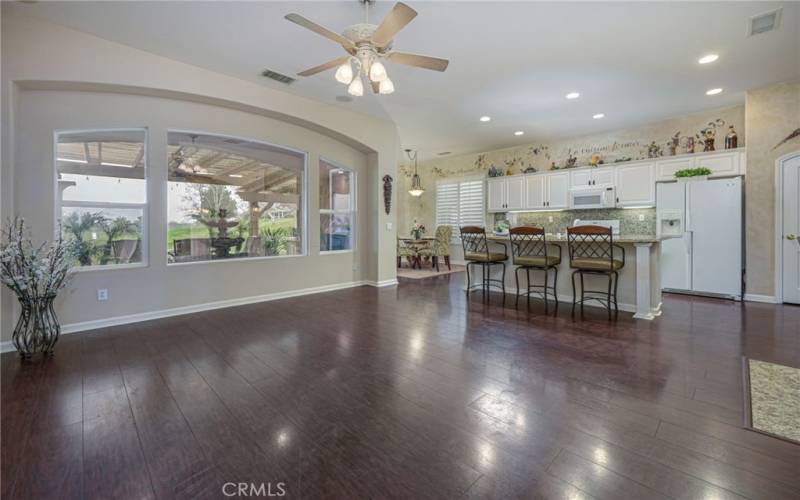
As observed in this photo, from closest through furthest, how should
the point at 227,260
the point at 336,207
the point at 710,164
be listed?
1. the point at 227,260
2. the point at 710,164
3. the point at 336,207

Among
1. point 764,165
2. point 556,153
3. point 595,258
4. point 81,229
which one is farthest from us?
point 556,153

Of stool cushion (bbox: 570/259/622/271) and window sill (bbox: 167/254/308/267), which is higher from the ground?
window sill (bbox: 167/254/308/267)

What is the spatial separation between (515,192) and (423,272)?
2.86m

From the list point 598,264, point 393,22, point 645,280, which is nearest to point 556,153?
point 598,264

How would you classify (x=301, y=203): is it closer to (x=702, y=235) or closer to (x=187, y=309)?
(x=187, y=309)

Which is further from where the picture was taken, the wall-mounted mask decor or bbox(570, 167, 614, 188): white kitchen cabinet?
bbox(570, 167, 614, 188): white kitchen cabinet

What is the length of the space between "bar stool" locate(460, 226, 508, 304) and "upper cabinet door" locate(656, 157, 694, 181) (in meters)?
3.30

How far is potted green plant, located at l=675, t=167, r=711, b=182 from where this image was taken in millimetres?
5551

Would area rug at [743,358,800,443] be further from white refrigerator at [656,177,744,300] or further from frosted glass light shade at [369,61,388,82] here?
frosted glass light shade at [369,61,388,82]

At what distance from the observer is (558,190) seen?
745 cm

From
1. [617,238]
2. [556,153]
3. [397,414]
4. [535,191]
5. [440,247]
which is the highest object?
[556,153]

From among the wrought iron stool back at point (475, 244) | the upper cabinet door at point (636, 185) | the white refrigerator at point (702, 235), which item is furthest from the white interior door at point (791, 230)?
the wrought iron stool back at point (475, 244)

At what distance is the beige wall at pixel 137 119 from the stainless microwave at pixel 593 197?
14.3 feet

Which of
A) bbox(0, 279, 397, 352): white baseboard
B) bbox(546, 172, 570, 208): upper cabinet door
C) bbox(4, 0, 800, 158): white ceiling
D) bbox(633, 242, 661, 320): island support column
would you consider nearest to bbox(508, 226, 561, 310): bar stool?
bbox(633, 242, 661, 320): island support column
